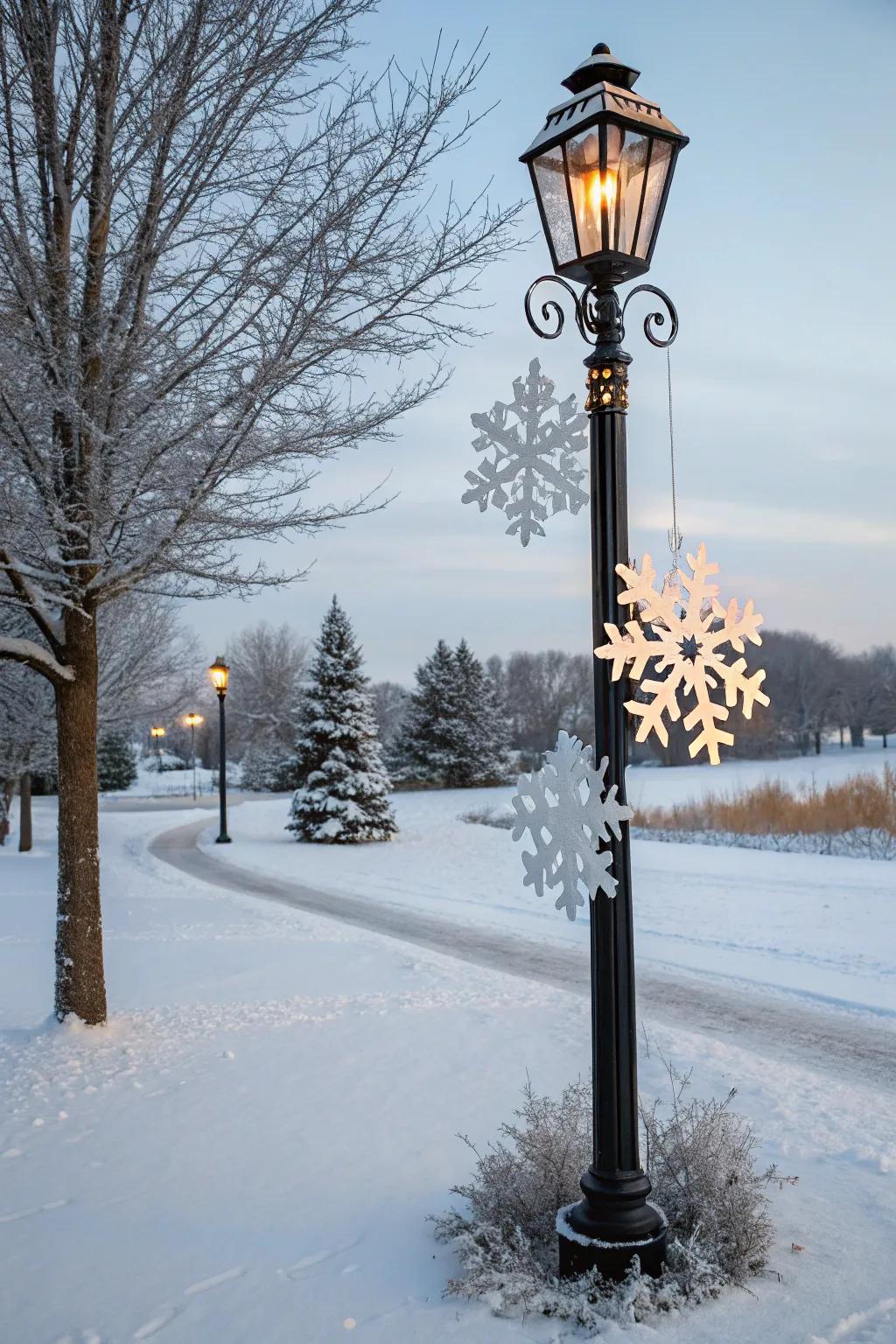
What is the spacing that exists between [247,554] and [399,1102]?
11.2ft

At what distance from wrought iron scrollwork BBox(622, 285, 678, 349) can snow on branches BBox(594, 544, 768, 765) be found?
74cm

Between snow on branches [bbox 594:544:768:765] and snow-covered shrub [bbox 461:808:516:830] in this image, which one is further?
snow-covered shrub [bbox 461:808:516:830]

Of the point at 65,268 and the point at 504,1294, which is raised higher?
the point at 65,268

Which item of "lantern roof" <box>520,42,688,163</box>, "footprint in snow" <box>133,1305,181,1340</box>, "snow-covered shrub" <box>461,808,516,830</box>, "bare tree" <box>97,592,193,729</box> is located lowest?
"snow-covered shrub" <box>461,808,516,830</box>

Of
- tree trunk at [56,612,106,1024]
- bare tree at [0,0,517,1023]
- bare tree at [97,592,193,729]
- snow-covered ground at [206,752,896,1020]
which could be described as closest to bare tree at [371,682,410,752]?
snow-covered ground at [206,752,896,1020]

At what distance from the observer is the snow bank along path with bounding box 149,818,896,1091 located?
20.4 feet

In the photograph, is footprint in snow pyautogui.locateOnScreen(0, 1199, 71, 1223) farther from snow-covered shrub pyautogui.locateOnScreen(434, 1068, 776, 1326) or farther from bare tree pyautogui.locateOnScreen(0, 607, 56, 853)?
bare tree pyautogui.locateOnScreen(0, 607, 56, 853)

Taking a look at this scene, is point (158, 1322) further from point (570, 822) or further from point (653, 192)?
point (653, 192)

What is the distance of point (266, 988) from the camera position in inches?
303

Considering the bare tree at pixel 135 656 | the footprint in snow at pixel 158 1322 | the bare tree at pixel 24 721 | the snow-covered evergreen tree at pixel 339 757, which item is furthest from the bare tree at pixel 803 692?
the footprint in snow at pixel 158 1322

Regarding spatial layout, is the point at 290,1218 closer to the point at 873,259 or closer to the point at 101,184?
the point at 101,184

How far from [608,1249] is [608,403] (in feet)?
8.77

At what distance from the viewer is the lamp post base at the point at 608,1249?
3037mm

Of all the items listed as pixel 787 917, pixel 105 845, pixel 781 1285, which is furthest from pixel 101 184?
pixel 105 845
